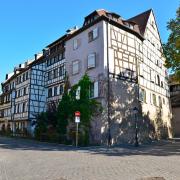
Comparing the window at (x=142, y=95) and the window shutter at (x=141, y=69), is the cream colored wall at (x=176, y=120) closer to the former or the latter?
the window at (x=142, y=95)

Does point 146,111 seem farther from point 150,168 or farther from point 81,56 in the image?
point 150,168

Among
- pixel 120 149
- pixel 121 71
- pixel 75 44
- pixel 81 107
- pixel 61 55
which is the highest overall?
pixel 61 55

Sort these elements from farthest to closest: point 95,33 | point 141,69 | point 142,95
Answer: point 141,69, point 142,95, point 95,33

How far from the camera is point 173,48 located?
24828mm

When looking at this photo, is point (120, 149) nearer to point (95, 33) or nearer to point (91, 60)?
point (91, 60)

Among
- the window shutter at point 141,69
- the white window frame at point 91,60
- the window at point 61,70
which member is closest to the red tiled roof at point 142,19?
the window shutter at point 141,69

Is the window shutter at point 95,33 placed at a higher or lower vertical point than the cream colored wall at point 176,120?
higher

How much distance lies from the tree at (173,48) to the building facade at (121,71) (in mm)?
2939

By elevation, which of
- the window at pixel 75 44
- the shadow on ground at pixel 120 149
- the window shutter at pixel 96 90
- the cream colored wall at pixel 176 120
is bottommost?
the shadow on ground at pixel 120 149

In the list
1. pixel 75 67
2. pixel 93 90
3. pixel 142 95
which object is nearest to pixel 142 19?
pixel 142 95

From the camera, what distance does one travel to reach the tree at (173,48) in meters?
24.1

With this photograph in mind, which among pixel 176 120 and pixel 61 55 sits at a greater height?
pixel 61 55

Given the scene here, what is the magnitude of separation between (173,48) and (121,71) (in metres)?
5.96

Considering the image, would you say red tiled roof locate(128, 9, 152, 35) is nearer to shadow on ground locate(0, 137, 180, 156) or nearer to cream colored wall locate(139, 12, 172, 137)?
cream colored wall locate(139, 12, 172, 137)
